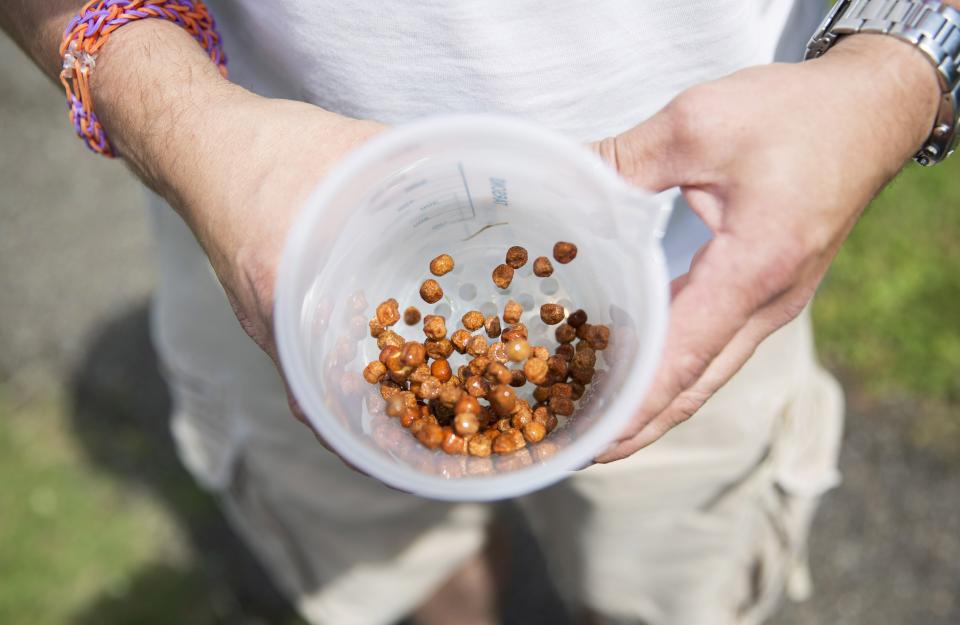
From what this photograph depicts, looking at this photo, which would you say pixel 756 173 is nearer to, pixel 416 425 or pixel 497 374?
pixel 497 374

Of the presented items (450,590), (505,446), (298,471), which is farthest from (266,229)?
(450,590)

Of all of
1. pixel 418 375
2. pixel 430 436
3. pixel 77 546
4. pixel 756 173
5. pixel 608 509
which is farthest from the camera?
pixel 77 546

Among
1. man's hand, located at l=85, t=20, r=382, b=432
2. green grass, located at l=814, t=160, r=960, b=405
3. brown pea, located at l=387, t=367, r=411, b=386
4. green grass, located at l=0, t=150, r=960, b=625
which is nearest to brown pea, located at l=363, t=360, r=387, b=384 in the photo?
brown pea, located at l=387, t=367, r=411, b=386

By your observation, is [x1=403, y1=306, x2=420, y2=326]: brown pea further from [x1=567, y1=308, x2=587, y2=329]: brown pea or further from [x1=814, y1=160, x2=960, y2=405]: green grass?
[x1=814, y1=160, x2=960, y2=405]: green grass

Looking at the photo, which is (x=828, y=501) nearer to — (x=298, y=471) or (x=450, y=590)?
(x=450, y=590)

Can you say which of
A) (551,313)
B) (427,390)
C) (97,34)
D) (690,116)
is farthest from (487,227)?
(97,34)
